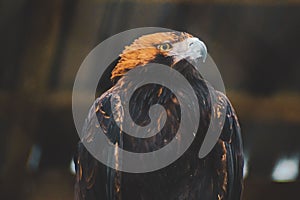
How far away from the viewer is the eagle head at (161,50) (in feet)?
5.07

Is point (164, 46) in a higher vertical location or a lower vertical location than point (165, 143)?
higher

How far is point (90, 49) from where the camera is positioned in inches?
65.6

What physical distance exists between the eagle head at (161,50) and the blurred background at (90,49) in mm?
73

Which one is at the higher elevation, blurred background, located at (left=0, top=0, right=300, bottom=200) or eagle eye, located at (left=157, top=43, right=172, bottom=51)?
eagle eye, located at (left=157, top=43, right=172, bottom=51)

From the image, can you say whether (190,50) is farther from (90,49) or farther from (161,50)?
(90,49)

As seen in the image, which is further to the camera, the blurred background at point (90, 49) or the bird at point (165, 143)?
the blurred background at point (90, 49)

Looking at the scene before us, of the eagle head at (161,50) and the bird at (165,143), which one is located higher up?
the eagle head at (161,50)

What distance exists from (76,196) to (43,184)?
0.12 m

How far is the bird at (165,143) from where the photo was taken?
59.3 inches

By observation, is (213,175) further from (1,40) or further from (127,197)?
(1,40)

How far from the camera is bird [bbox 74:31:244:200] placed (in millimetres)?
1507

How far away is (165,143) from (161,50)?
6.9 inches

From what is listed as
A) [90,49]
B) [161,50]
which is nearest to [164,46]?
[161,50]

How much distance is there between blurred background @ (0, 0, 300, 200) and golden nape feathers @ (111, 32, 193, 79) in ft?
0.23
